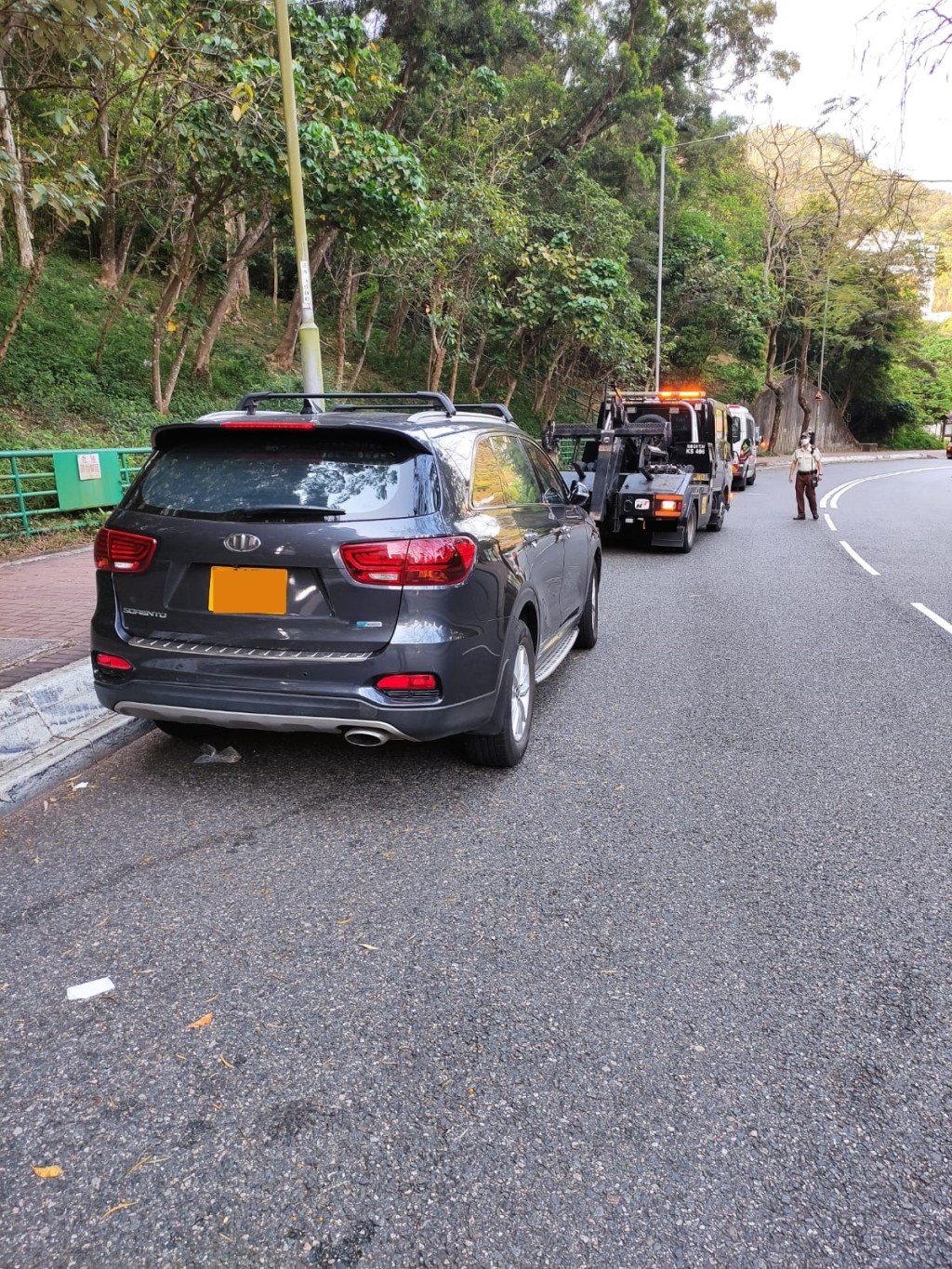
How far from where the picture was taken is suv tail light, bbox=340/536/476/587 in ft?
12.6

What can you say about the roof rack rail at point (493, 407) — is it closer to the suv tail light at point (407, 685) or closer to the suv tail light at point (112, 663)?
the suv tail light at point (407, 685)

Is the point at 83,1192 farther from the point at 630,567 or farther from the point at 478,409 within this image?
the point at 630,567

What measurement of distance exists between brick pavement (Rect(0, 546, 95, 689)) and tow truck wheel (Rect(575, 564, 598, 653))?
3609 mm

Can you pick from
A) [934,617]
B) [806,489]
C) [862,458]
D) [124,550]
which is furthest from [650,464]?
[862,458]

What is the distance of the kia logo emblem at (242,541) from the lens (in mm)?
3910

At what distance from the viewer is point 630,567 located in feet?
38.9

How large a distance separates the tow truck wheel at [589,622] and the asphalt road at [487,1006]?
190 cm

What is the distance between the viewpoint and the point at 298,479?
401 cm

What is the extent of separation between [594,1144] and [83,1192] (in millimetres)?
1201

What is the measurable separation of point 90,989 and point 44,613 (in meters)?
5.07

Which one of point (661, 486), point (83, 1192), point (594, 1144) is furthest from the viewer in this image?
point (661, 486)

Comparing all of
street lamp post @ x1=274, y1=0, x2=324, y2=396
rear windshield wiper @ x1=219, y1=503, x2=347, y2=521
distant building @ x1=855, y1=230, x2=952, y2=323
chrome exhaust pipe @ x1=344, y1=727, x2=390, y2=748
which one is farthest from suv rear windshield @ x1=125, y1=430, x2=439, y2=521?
distant building @ x1=855, y1=230, x2=952, y2=323

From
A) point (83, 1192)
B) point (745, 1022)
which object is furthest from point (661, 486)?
point (83, 1192)

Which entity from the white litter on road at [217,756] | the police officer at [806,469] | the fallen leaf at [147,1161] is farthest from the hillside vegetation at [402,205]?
the fallen leaf at [147,1161]
